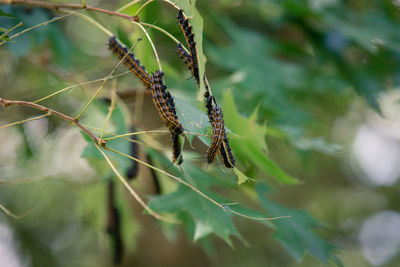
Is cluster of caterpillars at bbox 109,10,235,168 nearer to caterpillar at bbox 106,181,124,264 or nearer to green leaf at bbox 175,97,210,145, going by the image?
green leaf at bbox 175,97,210,145

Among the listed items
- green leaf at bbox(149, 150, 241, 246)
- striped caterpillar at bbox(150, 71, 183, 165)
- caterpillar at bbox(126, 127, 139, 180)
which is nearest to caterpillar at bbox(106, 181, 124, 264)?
green leaf at bbox(149, 150, 241, 246)

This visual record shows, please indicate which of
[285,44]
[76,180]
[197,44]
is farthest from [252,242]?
[197,44]

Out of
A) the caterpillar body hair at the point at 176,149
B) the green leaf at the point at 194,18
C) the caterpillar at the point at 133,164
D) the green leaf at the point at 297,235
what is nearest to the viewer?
the green leaf at the point at 194,18

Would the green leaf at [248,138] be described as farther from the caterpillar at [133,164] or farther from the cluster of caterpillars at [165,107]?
the caterpillar at [133,164]

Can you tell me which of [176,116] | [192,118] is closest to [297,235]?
[192,118]

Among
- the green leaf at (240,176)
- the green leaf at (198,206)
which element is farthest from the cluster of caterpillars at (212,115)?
the green leaf at (198,206)

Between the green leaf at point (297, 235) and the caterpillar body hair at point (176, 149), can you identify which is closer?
the caterpillar body hair at point (176, 149)

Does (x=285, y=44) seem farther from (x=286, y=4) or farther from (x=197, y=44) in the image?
(x=197, y=44)
